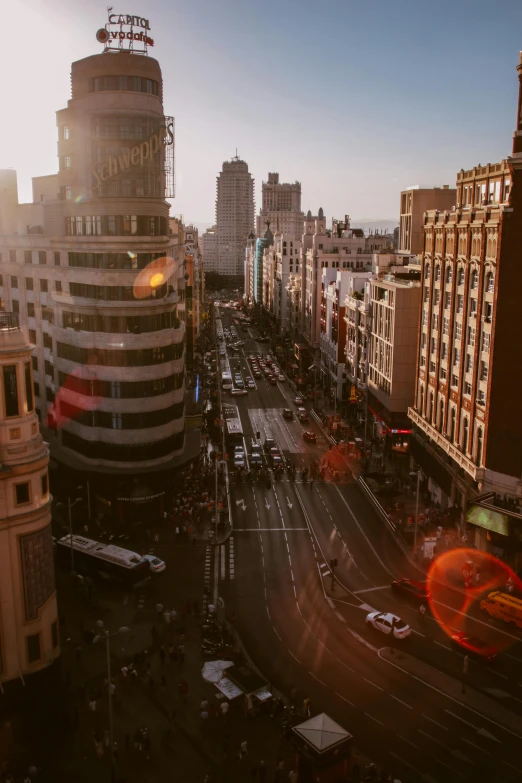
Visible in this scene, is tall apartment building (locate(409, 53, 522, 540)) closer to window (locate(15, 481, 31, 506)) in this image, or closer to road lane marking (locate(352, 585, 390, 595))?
road lane marking (locate(352, 585, 390, 595))

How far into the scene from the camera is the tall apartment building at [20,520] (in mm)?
38188

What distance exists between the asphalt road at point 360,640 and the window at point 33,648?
514 inches

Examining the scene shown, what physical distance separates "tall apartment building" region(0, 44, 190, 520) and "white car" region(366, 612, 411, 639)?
25879mm

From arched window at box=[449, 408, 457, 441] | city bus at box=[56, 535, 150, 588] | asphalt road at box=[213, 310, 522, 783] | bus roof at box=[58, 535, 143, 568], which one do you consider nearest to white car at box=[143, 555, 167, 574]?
city bus at box=[56, 535, 150, 588]

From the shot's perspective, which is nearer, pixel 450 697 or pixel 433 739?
Answer: pixel 433 739

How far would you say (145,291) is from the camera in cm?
6359

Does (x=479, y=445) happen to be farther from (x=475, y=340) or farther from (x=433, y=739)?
(x=433, y=739)

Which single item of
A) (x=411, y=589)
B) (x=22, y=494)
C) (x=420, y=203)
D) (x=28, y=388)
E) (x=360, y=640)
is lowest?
Answer: (x=360, y=640)

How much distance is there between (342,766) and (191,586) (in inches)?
924

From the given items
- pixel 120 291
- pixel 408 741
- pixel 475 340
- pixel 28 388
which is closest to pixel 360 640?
pixel 408 741

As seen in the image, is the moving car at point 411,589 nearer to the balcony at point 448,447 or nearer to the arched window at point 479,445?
the balcony at point 448,447

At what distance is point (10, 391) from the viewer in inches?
1524

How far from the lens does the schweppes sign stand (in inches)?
2518

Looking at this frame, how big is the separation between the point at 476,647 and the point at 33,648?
26.2 meters
